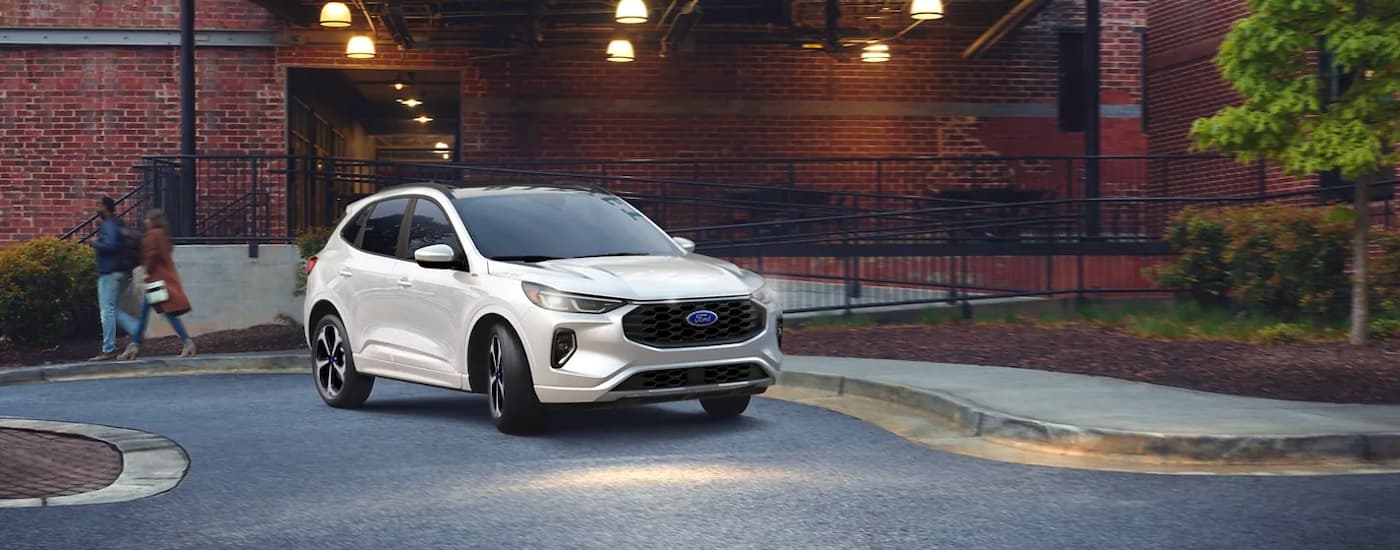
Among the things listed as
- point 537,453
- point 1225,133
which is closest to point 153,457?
point 537,453

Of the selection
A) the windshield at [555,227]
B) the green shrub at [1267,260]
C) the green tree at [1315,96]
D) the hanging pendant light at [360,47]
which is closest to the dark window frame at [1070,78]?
the green shrub at [1267,260]

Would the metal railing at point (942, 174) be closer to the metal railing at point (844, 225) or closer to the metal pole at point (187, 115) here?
the metal railing at point (844, 225)

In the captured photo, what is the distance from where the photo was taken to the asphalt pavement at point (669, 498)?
6.54 metres

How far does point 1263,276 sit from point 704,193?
975cm

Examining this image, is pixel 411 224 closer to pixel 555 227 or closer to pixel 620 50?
pixel 555 227

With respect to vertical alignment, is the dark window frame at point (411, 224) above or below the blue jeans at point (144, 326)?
above

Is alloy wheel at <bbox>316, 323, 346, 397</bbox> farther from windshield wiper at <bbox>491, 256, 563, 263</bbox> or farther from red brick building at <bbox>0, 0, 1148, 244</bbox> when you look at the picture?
red brick building at <bbox>0, 0, 1148, 244</bbox>

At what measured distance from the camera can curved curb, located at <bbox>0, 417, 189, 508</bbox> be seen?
7680 millimetres

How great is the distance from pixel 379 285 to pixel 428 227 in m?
0.58

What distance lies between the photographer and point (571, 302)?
9.27 meters

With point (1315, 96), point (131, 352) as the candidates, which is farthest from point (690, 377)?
point (131, 352)

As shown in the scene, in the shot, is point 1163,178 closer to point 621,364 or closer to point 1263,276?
point 1263,276

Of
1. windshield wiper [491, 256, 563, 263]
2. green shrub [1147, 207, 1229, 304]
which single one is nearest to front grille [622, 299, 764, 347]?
windshield wiper [491, 256, 563, 263]

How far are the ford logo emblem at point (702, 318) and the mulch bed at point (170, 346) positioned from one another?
954cm
